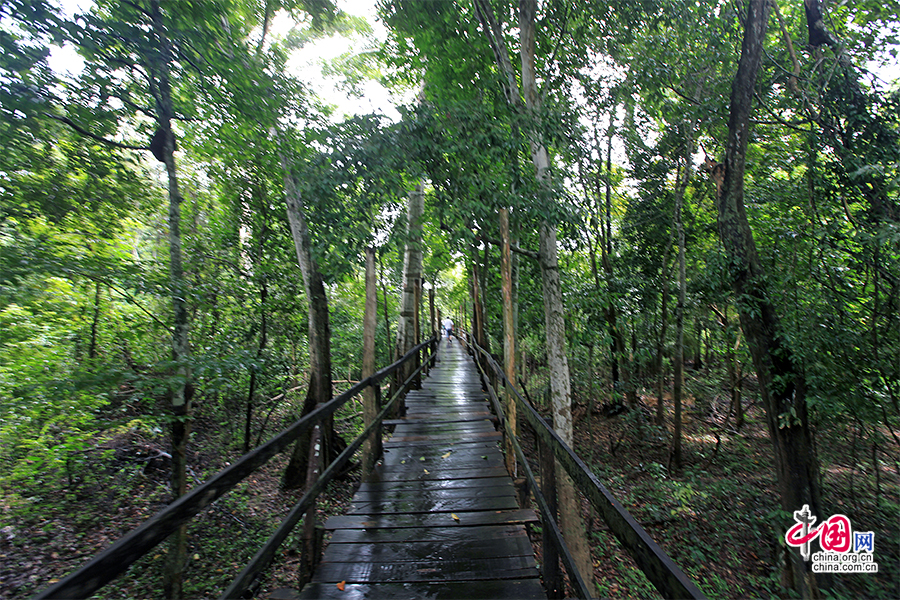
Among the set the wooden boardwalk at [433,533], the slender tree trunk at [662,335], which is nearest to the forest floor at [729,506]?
the slender tree trunk at [662,335]

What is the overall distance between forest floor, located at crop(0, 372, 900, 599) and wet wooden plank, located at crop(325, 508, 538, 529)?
3.81 meters

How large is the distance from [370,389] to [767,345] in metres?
5.58

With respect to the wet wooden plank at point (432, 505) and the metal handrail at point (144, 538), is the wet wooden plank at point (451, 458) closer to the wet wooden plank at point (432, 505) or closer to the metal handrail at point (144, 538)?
the wet wooden plank at point (432, 505)

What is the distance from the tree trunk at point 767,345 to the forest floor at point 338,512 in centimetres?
101

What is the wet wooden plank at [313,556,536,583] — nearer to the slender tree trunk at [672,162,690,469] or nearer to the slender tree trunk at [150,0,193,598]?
the slender tree trunk at [150,0,193,598]

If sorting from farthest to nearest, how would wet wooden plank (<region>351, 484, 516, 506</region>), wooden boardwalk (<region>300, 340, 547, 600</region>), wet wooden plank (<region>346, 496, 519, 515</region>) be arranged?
wet wooden plank (<region>351, 484, 516, 506</region>) → wet wooden plank (<region>346, 496, 519, 515</region>) → wooden boardwalk (<region>300, 340, 547, 600</region>)

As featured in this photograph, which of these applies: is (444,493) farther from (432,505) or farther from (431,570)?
(431,570)

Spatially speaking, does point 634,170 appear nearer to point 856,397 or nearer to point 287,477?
point 856,397

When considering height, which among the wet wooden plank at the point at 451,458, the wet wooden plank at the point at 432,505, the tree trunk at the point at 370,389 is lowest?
the wet wooden plank at the point at 451,458

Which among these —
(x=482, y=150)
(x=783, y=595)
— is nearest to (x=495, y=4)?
(x=482, y=150)

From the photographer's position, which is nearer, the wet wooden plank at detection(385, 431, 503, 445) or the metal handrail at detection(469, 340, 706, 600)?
the metal handrail at detection(469, 340, 706, 600)

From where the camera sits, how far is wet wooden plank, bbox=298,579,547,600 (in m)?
2.38

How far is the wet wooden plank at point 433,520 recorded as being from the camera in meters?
3.20

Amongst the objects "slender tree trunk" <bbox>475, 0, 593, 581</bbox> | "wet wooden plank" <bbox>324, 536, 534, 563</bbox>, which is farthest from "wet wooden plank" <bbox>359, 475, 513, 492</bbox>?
"slender tree trunk" <bbox>475, 0, 593, 581</bbox>
